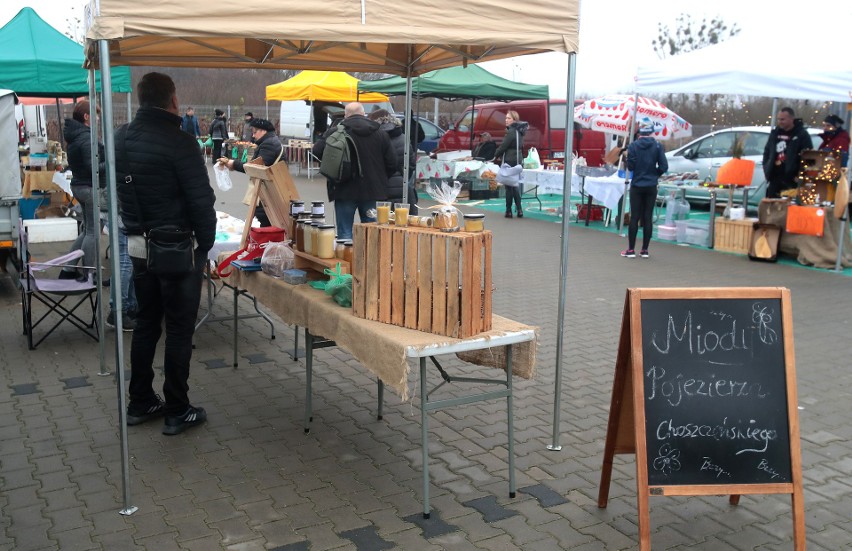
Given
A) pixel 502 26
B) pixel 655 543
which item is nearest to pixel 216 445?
pixel 655 543

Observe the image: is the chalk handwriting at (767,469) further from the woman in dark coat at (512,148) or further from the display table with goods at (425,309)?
the woman in dark coat at (512,148)

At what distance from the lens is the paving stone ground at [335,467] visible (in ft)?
11.6

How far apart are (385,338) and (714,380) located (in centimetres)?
142

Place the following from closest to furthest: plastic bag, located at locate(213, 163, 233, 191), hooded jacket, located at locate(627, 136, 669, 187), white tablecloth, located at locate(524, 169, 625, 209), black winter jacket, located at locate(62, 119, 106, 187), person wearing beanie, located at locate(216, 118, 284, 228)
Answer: plastic bag, located at locate(213, 163, 233, 191), person wearing beanie, located at locate(216, 118, 284, 228), black winter jacket, located at locate(62, 119, 106, 187), hooded jacket, located at locate(627, 136, 669, 187), white tablecloth, located at locate(524, 169, 625, 209)

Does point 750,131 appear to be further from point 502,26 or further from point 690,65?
point 502,26

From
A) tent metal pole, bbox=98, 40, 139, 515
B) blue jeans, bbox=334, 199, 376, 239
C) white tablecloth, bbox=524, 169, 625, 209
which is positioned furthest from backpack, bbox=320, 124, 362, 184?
white tablecloth, bbox=524, 169, 625, 209

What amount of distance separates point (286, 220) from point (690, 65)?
677 cm

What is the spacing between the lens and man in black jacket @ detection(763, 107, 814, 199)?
1061 centimetres

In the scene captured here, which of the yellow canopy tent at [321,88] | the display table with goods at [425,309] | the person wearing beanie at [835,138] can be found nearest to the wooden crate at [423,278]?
the display table with goods at [425,309]

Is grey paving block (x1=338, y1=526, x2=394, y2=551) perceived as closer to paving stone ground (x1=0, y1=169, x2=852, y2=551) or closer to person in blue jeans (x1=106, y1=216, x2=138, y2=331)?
paving stone ground (x1=0, y1=169, x2=852, y2=551)

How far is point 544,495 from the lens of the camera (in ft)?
12.9

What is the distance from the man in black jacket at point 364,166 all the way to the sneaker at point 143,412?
125 inches

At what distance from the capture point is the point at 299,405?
5125mm

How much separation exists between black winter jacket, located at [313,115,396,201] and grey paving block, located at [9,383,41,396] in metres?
3.31
